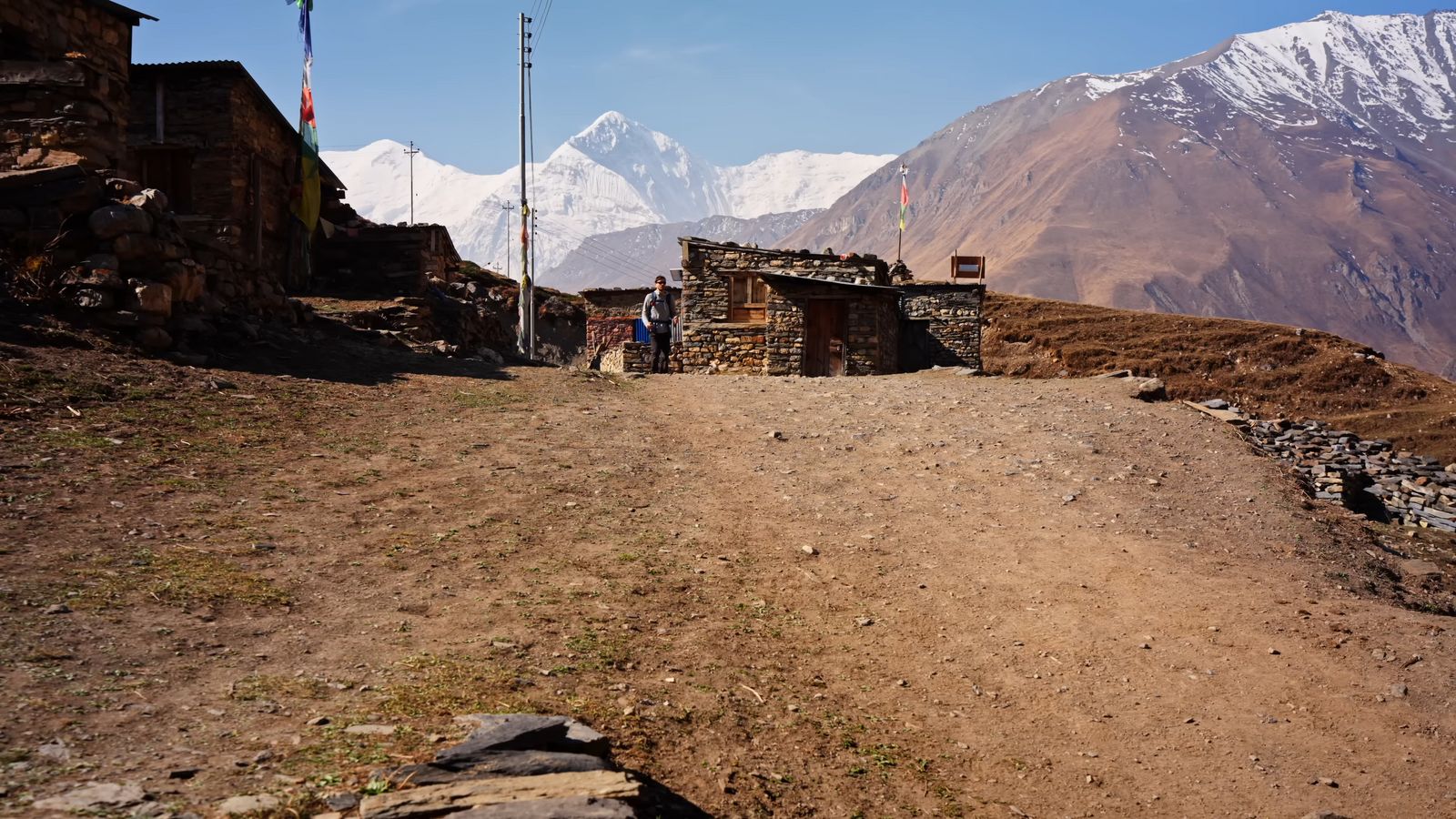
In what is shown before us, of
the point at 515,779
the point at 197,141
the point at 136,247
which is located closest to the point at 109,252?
the point at 136,247

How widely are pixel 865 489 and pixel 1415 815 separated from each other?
5717 millimetres

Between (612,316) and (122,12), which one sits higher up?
(122,12)

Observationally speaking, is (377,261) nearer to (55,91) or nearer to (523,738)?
(55,91)

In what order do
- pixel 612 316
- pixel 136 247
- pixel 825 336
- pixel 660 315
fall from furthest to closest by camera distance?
pixel 612 316, pixel 825 336, pixel 660 315, pixel 136 247

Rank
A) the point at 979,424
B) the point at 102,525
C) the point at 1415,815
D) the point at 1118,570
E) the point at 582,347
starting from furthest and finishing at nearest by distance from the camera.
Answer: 1. the point at 582,347
2. the point at 979,424
3. the point at 1118,570
4. the point at 102,525
5. the point at 1415,815

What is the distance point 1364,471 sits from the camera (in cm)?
2203

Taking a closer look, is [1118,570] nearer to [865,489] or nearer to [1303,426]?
[865,489]

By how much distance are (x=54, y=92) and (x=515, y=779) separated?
1398 cm

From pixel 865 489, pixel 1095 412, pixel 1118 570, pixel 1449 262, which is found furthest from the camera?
pixel 1449 262

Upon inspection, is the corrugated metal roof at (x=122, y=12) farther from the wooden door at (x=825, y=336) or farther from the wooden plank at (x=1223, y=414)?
the wooden plank at (x=1223, y=414)

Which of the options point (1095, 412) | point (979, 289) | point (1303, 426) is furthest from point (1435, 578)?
point (979, 289)

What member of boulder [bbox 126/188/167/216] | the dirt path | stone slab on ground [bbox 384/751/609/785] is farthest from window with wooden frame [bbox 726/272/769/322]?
stone slab on ground [bbox 384/751/609/785]

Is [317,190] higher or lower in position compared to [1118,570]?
higher

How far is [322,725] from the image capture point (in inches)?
177
